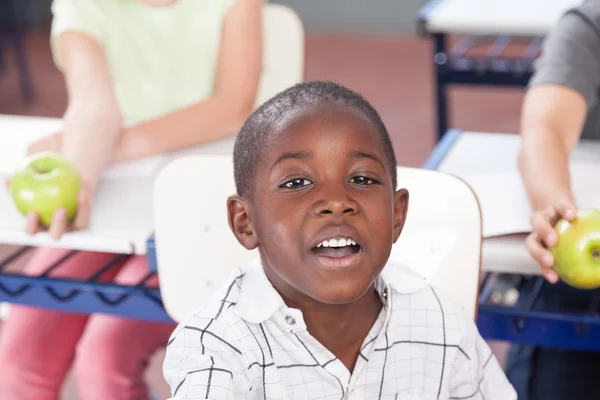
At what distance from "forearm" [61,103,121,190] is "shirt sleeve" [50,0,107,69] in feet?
0.69

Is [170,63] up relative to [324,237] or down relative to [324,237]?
down

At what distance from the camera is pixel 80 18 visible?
2203 mm

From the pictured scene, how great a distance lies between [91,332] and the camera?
1.92 metres

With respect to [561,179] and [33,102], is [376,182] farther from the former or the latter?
[33,102]

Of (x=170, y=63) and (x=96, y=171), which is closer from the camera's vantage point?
(x=96, y=171)

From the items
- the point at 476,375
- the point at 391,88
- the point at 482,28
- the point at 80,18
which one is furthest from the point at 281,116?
the point at 391,88

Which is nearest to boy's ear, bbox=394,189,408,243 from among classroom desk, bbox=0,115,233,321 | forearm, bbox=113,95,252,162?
classroom desk, bbox=0,115,233,321

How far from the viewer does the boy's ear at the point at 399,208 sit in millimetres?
1245

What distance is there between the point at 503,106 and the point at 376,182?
3655 mm

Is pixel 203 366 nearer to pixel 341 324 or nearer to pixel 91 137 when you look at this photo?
pixel 341 324

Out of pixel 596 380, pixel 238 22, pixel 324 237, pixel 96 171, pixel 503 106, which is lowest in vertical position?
pixel 503 106

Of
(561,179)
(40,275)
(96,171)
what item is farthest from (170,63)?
(561,179)

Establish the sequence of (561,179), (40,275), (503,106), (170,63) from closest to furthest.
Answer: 1. (561,179)
2. (40,275)
3. (170,63)
4. (503,106)

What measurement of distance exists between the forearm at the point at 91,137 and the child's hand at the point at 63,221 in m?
0.11
